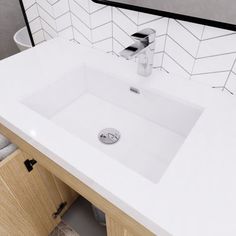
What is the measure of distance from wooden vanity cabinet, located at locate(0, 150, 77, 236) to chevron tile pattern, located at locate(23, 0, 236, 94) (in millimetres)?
559

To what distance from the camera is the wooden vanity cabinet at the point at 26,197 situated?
0.75 meters

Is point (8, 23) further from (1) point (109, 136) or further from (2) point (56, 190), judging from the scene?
(1) point (109, 136)

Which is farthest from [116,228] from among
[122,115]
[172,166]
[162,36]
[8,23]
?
[8,23]

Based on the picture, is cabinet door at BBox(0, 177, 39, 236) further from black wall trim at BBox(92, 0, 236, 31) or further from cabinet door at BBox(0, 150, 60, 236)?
black wall trim at BBox(92, 0, 236, 31)

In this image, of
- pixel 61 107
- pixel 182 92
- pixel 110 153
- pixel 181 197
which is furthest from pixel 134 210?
pixel 61 107

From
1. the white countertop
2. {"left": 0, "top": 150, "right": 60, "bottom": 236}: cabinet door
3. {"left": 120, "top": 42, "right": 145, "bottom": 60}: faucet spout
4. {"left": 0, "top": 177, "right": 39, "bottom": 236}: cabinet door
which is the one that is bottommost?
{"left": 0, "top": 177, "right": 39, "bottom": 236}: cabinet door

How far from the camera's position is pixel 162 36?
72 cm

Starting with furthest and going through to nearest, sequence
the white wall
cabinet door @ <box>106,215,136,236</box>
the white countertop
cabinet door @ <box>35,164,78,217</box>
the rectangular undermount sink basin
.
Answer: the white wall, cabinet door @ <box>35,164,78,217</box>, the rectangular undermount sink basin, cabinet door @ <box>106,215,136,236</box>, the white countertop

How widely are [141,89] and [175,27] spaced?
223 millimetres

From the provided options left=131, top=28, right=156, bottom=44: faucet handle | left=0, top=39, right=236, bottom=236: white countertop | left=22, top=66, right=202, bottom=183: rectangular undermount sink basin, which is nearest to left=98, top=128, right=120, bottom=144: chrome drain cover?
left=22, top=66, right=202, bottom=183: rectangular undermount sink basin

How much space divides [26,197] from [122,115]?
51 centimetres

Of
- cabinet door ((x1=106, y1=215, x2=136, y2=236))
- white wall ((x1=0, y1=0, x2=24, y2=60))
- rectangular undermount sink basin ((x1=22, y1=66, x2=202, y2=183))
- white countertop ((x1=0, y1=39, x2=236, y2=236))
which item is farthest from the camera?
white wall ((x1=0, y1=0, x2=24, y2=60))

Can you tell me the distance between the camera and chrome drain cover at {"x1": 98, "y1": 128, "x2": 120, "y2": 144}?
2.42 ft

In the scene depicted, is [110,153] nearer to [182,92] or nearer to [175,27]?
[182,92]
